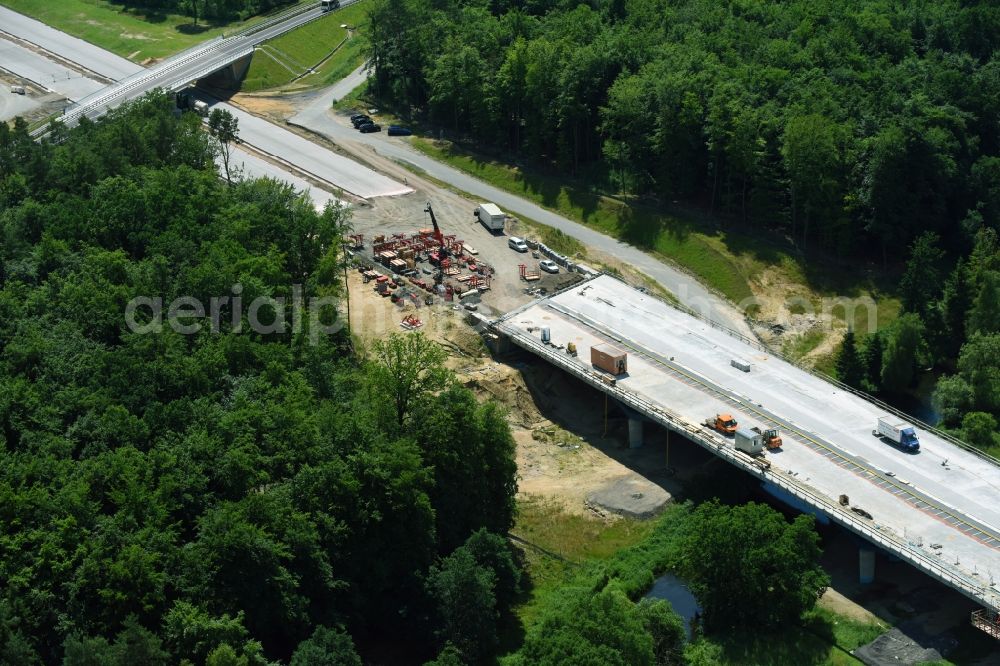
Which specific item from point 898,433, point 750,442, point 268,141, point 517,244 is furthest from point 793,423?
point 268,141

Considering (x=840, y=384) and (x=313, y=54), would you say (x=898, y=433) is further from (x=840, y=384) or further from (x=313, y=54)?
(x=313, y=54)

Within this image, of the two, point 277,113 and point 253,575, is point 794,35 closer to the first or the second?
point 277,113

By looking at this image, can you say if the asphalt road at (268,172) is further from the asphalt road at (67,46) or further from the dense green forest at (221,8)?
the dense green forest at (221,8)

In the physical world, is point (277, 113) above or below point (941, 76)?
below

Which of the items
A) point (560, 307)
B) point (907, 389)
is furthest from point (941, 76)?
point (560, 307)

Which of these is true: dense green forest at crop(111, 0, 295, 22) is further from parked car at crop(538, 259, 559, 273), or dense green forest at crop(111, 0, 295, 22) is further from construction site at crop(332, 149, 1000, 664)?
parked car at crop(538, 259, 559, 273)

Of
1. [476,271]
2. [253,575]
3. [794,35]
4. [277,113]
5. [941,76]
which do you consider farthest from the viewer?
[277,113]
